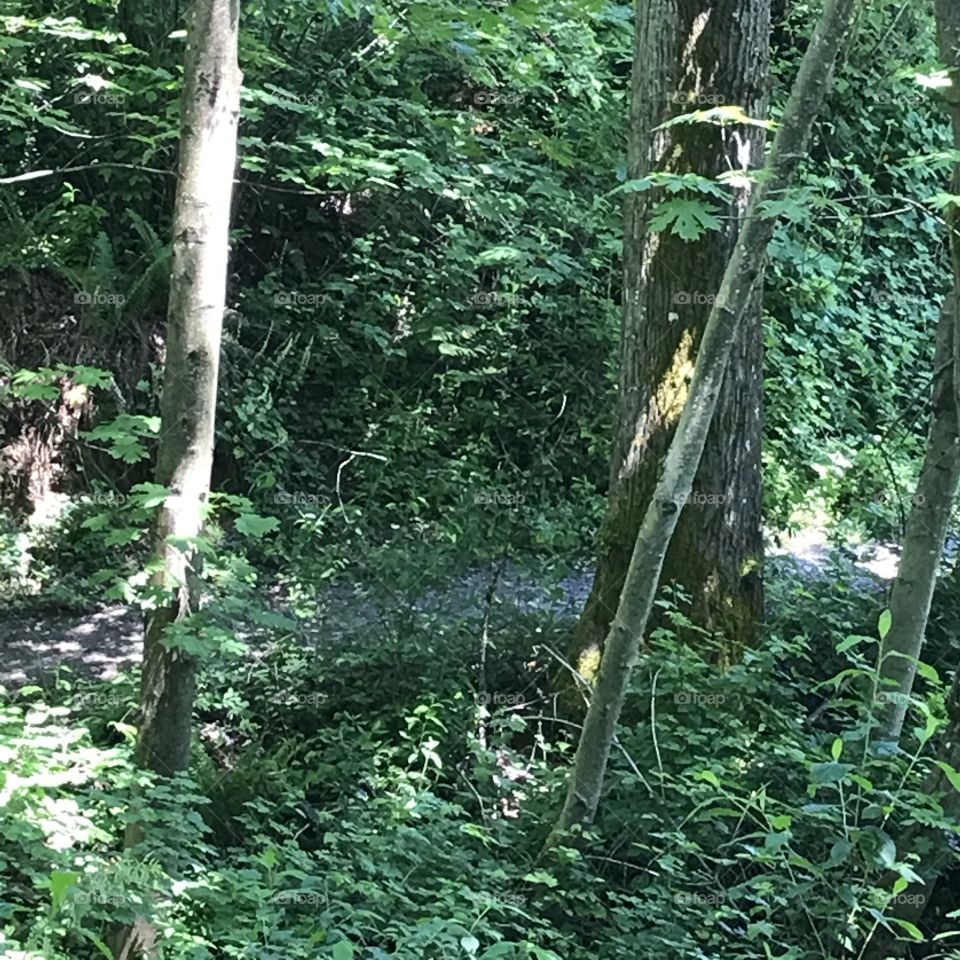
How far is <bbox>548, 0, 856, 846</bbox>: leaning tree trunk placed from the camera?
4188mm

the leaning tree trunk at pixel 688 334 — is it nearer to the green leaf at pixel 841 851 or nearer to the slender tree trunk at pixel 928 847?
the slender tree trunk at pixel 928 847

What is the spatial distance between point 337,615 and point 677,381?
2.60m

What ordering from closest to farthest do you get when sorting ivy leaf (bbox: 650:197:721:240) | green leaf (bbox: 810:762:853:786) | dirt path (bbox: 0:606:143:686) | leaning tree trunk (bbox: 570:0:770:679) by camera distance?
green leaf (bbox: 810:762:853:786) → ivy leaf (bbox: 650:197:721:240) → leaning tree trunk (bbox: 570:0:770:679) → dirt path (bbox: 0:606:143:686)

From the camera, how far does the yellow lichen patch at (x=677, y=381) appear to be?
5.92 meters

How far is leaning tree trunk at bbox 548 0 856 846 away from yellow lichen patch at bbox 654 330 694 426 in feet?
4.84

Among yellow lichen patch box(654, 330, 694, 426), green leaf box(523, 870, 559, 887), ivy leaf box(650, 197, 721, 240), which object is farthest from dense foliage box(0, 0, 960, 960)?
yellow lichen patch box(654, 330, 694, 426)

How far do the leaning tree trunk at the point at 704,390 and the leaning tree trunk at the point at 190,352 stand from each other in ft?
5.78

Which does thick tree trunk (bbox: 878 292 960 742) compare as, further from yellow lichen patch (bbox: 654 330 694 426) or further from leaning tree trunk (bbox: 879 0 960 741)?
yellow lichen patch (bbox: 654 330 694 426)

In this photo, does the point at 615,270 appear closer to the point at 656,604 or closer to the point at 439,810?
the point at 656,604

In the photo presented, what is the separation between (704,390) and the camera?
4.39m

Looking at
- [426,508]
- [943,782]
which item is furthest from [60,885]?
[426,508]

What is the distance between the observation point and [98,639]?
290 inches

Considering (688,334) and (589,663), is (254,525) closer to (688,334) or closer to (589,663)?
(589,663)

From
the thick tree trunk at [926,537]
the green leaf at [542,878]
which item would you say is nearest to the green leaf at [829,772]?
the green leaf at [542,878]
